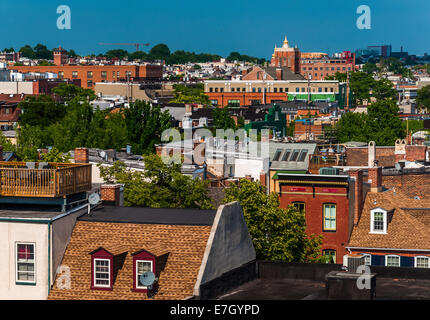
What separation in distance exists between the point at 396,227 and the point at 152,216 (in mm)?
19344

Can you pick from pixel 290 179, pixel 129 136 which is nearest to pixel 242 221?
pixel 290 179

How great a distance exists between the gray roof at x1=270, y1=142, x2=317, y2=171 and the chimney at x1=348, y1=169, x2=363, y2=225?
15.5 meters

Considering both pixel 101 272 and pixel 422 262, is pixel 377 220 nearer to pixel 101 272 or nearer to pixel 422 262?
pixel 422 262

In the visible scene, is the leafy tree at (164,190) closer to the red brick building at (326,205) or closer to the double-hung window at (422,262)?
the red brick building at (326,205)

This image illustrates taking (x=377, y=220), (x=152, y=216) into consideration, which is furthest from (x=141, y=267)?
(x=377, y=220)

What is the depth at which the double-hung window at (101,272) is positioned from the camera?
29.5 metres

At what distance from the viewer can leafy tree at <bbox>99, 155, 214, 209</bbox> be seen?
46.3 m

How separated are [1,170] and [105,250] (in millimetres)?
5255

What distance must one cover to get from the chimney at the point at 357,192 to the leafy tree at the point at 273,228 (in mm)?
3762

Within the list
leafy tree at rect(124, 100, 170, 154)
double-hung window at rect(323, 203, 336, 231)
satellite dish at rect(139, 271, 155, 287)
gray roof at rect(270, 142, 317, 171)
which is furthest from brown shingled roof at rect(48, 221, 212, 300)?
leafy tree at rect(124, 100, 170, 154)

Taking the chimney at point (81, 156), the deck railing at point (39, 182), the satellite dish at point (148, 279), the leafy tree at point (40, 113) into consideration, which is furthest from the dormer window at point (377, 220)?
the leafy tree at point (40, 113)
